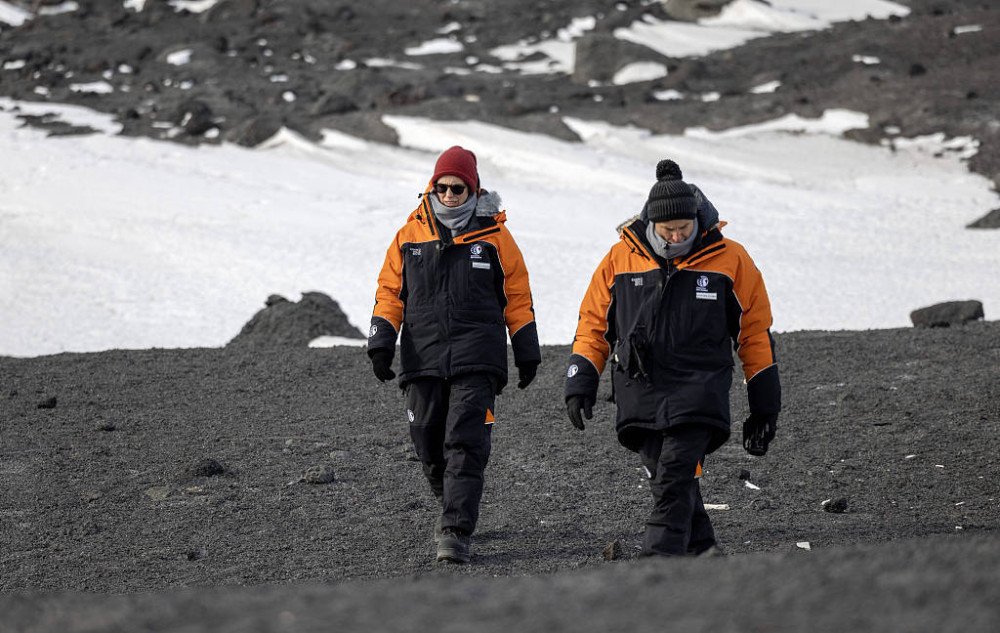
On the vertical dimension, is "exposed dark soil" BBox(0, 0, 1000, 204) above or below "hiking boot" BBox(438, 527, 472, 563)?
below

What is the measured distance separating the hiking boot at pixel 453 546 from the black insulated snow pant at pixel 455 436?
3 cm

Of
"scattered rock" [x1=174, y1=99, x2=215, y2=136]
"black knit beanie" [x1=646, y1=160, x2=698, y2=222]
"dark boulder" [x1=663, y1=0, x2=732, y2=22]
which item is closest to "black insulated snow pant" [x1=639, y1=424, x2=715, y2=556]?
"black knit beanie" [x1=646, y1=160, x2=698, y2=222]

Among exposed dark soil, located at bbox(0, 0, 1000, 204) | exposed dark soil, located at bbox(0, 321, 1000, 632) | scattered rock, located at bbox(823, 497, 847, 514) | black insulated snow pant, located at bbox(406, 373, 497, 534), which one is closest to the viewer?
exposed dark soil, located at bbox(0, 321, 1000, 632)

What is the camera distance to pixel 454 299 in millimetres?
5359

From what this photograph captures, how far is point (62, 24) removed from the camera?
→ 158 feet

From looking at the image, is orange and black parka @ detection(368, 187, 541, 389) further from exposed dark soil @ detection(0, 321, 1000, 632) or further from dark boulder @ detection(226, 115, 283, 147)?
dark boulder @ detection(226, 115, 283, 147)

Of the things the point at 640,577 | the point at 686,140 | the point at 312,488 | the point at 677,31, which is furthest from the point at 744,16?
the point at 640,577

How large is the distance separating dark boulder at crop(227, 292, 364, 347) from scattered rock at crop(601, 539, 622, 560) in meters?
6.92

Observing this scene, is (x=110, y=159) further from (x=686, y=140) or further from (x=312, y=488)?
(x=312, y=488)

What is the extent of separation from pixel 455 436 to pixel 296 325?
6906 millimetres

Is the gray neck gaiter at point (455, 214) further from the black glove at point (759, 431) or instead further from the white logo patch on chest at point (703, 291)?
the black glove at point (759, 431)

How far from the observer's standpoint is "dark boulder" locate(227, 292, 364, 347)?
1171 cm

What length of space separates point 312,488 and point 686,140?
20547mm

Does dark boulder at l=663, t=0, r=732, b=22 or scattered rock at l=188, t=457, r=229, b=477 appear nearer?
scattered rock at l=188, t=457, r=229, b=477
